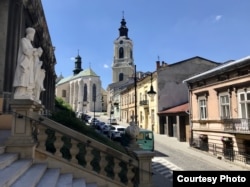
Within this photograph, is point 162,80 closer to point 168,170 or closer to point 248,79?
point 248,79

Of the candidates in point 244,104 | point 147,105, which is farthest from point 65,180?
point 147,105

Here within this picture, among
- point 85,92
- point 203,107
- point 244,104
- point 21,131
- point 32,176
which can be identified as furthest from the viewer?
point 85,92

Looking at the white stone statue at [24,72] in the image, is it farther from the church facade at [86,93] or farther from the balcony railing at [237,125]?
the church facade at [86,93]

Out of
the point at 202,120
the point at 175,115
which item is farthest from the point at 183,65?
the point at 202,120

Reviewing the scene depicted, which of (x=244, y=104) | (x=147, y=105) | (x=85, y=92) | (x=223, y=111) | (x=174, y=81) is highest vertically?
(x=85, y=92)

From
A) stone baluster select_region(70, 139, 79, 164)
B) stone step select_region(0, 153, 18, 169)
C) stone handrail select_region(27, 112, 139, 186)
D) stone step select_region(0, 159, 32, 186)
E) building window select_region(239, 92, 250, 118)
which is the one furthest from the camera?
building window select_region(239, 92, 250, 118)

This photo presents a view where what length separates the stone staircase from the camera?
439 centimetres

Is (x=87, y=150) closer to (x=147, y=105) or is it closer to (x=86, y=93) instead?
(x=147, y=105)

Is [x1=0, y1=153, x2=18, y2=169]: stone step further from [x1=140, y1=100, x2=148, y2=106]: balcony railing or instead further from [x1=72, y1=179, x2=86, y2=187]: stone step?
[x1=140, y1=100, x2=148, y2=106]: balcony railing

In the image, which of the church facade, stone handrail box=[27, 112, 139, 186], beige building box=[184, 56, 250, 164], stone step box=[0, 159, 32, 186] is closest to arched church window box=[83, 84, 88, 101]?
the church facade

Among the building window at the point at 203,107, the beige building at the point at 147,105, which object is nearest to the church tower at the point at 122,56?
the beige building at the point at 147,105

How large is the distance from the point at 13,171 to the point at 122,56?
90.8 meters

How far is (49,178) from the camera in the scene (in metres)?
5.15

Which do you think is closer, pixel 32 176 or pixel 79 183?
pixel 32 176
